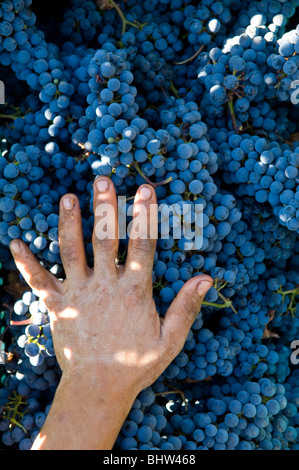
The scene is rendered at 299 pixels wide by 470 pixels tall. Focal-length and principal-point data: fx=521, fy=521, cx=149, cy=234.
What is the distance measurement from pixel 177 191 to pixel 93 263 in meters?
0.34

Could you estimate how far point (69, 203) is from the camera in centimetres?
149

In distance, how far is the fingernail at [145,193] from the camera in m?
1.46

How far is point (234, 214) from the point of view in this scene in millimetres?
1577

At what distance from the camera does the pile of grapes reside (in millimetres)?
1507

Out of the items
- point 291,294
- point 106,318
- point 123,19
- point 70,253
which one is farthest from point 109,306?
point 123,19

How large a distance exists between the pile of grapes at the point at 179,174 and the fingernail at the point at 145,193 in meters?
0.06

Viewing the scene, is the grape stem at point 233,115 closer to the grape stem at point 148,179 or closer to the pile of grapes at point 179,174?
the pile of grapes at point 179,174

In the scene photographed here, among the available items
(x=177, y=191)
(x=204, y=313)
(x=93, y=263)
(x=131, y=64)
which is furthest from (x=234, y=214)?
(x=131, y=64)

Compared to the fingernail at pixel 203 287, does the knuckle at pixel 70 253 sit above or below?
above

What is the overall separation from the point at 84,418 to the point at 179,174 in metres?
0.72

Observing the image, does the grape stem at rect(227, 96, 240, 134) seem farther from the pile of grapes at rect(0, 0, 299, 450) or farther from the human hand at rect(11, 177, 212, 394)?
the human hand at rect(11, 177, 212, 394)

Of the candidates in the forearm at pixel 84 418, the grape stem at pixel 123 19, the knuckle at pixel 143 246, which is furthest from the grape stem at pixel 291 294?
the grape stem at pixel 123 19

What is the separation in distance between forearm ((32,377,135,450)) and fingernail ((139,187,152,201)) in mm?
519

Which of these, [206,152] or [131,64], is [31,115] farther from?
[206,152]
